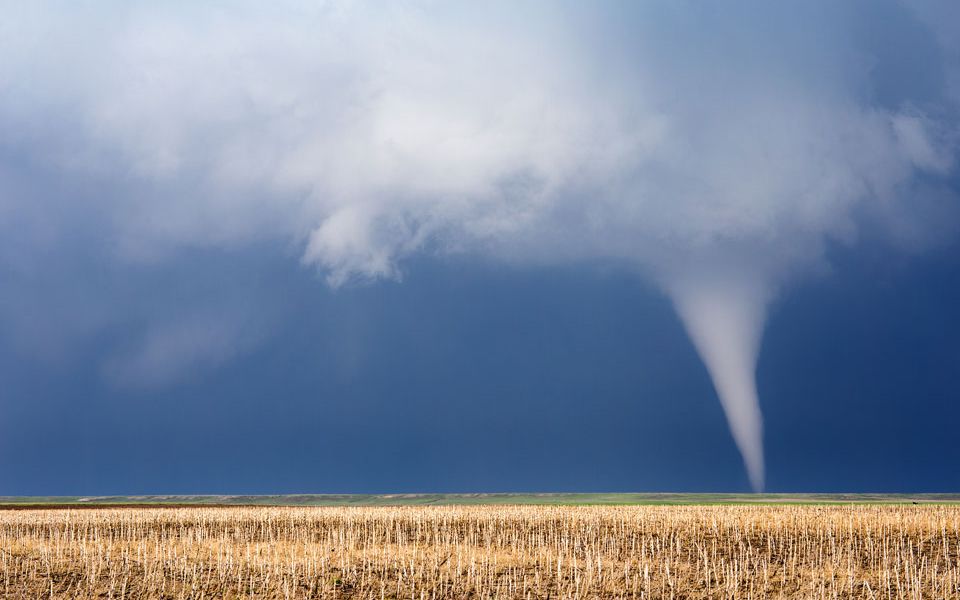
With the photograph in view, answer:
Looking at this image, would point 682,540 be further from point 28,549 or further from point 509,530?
point 28,549

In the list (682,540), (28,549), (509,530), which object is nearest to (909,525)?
(682,540)

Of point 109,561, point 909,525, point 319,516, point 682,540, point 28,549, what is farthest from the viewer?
point 319,516

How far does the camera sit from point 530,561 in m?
31.4

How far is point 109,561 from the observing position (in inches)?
1267

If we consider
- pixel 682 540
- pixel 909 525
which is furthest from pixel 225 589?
pixel 909 525

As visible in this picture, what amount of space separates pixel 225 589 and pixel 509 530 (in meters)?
24.3

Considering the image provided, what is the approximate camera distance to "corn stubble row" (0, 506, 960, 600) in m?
25.7

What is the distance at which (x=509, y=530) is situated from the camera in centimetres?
4831

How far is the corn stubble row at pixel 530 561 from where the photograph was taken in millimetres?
25719

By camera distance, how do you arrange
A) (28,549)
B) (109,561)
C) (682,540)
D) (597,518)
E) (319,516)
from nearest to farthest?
1. (109,561)
2. (28,549)
3. (682,540)
4. (597,518)
5. (319,516)

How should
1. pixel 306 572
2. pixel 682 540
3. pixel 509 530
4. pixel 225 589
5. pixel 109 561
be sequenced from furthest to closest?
pixel 509 530
pixel 682 540
pixel 109 561
pixel 306 572
pixel 225 589

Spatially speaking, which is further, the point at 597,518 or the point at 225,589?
the point at 597,518

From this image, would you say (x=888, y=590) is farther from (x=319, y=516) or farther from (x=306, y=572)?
(x=319, y=516)

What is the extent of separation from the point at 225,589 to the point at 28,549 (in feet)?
55.1
